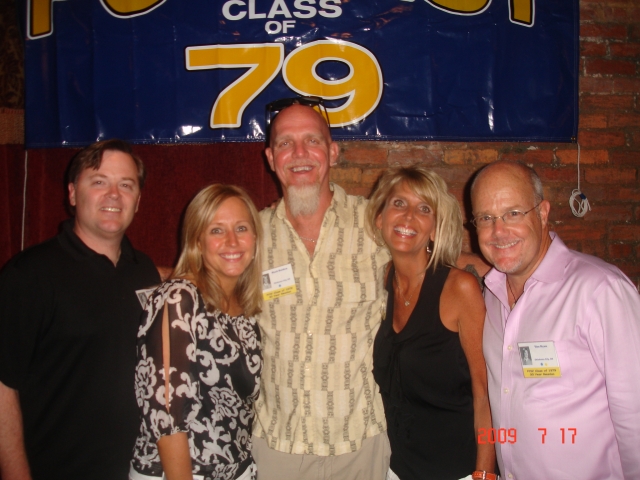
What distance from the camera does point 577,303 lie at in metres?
1.52

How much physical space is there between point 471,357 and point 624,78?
2588 millimetres

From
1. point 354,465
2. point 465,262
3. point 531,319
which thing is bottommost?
point 354,465

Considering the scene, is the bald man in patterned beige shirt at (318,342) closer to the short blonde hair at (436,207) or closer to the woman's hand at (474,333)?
the short blonde hair at (436,207)

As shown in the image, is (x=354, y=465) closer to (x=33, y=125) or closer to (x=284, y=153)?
(x=284, y=153)

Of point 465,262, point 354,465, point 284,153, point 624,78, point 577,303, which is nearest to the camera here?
point 577,303

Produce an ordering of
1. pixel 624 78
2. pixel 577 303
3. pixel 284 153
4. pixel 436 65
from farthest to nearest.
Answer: pixel 624 78
pixel 436 65
pixel 284 153
pixel 577 303

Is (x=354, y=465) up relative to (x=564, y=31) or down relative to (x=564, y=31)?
down

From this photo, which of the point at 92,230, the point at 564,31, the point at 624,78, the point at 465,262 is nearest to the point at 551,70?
the point at 564,31

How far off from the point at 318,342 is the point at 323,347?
3cm

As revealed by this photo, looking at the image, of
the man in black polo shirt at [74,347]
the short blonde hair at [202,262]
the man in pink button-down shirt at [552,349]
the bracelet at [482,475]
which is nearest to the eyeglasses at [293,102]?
the short blonde hair at [202,262]

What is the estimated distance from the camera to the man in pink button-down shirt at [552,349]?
143cm

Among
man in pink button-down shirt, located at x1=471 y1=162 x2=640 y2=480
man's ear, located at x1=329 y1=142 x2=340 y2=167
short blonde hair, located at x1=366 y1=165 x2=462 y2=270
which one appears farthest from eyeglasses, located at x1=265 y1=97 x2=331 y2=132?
man in pink button-down shirt, located at x1=471 y1=162 x2=640 y2=480

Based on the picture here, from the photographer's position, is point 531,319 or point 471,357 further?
point 471,357

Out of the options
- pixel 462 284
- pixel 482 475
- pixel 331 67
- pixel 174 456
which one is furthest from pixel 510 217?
pixel 331 67
